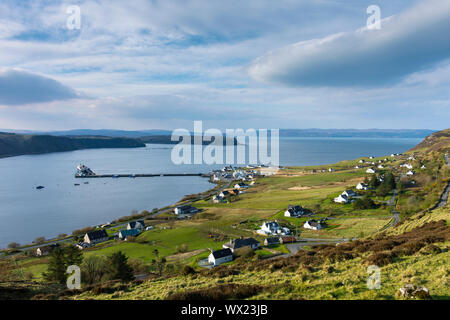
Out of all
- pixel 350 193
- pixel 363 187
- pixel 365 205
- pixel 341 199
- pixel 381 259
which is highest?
pixel 381 259

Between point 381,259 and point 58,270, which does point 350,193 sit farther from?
point 58,270

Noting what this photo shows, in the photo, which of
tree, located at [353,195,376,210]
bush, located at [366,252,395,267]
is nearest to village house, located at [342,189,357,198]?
Result: tree, located at [353,195,376,210]

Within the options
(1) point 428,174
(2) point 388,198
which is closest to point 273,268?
(2) point 388,198

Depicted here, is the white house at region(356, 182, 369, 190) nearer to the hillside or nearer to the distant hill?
the hillside

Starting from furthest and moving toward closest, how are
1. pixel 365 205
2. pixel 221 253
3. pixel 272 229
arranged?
pixel 365 205, pixel 272 229, pixel 221 253

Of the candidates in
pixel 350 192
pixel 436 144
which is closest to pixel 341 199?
pixel 350 192
